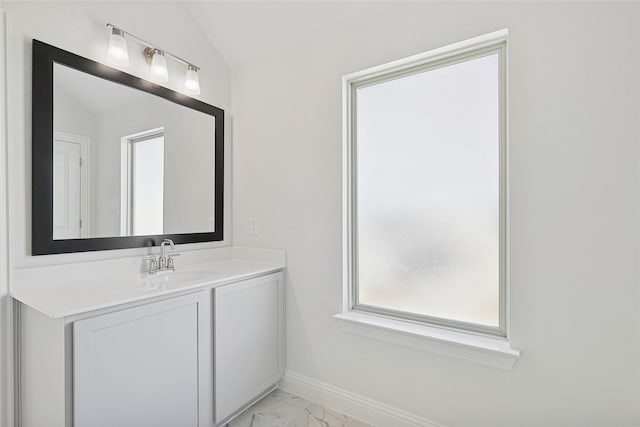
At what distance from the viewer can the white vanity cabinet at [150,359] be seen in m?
1.17

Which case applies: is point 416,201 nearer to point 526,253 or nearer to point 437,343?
point 526,253

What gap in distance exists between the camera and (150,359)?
4.54 ft

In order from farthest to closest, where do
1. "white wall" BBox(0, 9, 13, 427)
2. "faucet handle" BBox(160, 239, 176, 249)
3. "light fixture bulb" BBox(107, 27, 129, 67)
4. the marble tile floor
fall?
"faucet handle" BBox(160, 239, 176, 249), the marble tile floor, "light fixture bulb" BBox(107, 27, 129, 67), "white wall" BBox(0, 9, 13, 427)

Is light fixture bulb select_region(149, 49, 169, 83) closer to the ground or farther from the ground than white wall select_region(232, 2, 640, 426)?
farther from the ground

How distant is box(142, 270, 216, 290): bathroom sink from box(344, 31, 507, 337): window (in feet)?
2.78

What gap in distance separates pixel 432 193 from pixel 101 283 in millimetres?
1716

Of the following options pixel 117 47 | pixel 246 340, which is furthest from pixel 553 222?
pixel 117 47

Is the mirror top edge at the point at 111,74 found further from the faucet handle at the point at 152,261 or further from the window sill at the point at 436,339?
the window sill at the point at 436,339

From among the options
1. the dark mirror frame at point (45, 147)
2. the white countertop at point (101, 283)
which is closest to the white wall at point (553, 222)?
the white countertop at point (101, 283)

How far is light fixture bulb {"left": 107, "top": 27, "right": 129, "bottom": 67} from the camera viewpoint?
1676mm

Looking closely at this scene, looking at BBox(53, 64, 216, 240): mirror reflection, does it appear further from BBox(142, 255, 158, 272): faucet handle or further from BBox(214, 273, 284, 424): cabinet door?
BBox(214, 273, 284, 424): cabinet door

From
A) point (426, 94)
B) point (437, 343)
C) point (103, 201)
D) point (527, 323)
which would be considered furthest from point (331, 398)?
point (426, 94)

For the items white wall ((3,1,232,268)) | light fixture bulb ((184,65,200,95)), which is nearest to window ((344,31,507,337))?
light fixture bulb ((184,65,200,95))

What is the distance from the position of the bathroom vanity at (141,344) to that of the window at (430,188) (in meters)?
0.66
